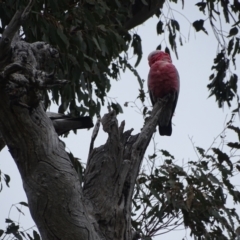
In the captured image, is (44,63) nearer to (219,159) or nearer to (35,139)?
(35,139)

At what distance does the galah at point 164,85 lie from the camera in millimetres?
4223

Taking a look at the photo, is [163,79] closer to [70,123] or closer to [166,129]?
[166,129]

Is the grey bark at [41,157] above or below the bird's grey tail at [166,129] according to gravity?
below

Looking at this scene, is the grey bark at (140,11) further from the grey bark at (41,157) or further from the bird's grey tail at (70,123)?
the grey bark at (41,157)

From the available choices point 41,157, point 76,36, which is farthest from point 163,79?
point 41,157

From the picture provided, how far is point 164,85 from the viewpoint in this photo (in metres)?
4.22

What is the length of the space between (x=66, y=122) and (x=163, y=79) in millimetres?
1841

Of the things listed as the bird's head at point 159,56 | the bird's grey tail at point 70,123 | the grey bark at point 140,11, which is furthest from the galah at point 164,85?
the bird's grey tail at point 70,123

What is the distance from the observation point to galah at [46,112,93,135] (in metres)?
2.46

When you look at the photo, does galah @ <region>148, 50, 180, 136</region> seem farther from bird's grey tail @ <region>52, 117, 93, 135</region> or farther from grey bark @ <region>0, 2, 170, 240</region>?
grey bark @ <region>0, 2, 170, 240</region>

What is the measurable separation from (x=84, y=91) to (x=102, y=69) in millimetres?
155

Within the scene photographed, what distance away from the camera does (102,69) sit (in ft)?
11.4

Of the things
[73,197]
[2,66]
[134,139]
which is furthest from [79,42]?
[73,197]

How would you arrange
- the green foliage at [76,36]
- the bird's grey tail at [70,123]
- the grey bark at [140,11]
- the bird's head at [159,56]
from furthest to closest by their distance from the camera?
1. the bird's head at [159,56]
2. the grey bark at [140,11]
3. the green foliage at [76,36]
4. the bird's grey tail at [70,123]
